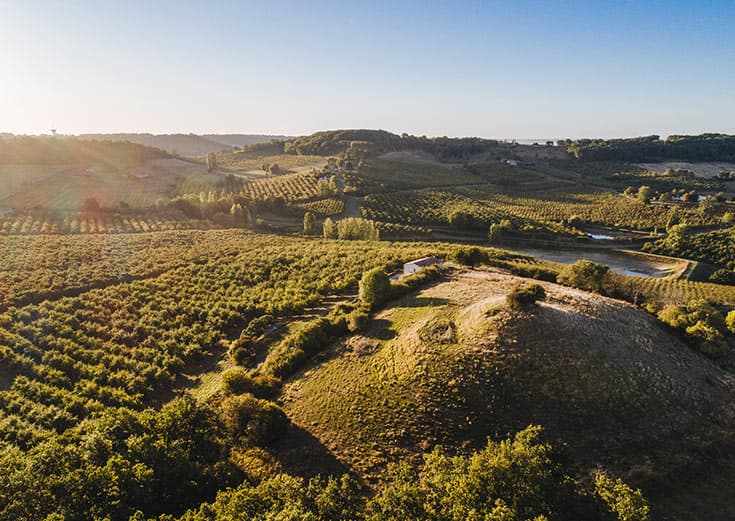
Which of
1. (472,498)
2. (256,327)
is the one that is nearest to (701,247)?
(256,327)

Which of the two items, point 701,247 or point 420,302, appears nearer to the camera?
point 420,302

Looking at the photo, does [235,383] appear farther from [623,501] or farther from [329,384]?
[623,501]

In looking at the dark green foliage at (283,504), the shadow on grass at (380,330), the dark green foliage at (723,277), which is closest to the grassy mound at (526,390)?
the shadow on grass at (380,330)

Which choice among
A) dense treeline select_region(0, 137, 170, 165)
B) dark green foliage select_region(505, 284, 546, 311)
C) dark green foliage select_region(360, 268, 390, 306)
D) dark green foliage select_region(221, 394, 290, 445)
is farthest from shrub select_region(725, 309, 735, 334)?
dense treeline select_region(0, 137, 170, 165)

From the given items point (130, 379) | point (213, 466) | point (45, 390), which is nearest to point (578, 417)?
point (213, 466)

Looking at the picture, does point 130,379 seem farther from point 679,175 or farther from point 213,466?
point 679,175

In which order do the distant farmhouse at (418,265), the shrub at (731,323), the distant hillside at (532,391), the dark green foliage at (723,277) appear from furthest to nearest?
the dark green foliage at (723,277), the distant farmhouse at (418,265), the shrub at (731,323), the distant hillside at (532,391)

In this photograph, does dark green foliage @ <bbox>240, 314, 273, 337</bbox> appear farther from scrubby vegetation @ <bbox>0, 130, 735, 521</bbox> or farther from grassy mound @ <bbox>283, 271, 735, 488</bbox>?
grassy mound @ <bbox>283, 271, 735, 488</bbox>

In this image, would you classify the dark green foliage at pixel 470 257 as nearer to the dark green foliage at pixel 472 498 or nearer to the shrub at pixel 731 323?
the shrub at pixel 731 323
